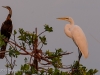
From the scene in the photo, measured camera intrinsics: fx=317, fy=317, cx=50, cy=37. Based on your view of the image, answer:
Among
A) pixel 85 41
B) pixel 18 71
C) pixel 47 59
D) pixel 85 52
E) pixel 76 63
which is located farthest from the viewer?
pixel 85 41

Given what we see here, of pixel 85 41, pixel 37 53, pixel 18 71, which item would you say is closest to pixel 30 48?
pixel 37 53

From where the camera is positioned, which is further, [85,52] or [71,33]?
[71,33]

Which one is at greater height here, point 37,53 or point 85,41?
point 85,41

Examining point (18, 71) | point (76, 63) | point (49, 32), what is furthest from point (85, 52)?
point (18, 71)

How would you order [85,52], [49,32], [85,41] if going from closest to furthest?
[49,32], [85,52], [85,41]

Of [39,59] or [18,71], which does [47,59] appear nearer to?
[39,59]

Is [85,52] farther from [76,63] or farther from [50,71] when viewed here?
[50,71]

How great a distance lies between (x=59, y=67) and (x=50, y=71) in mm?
204

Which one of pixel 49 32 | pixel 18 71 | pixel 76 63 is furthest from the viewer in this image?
pixel 76 63

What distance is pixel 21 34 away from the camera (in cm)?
362

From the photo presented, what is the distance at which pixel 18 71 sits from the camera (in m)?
3.18

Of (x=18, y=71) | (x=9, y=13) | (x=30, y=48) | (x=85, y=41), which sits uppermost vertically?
(x=9, y=13)

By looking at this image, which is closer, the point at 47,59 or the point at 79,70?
the point at 47,59

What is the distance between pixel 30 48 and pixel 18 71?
359 millimetres
